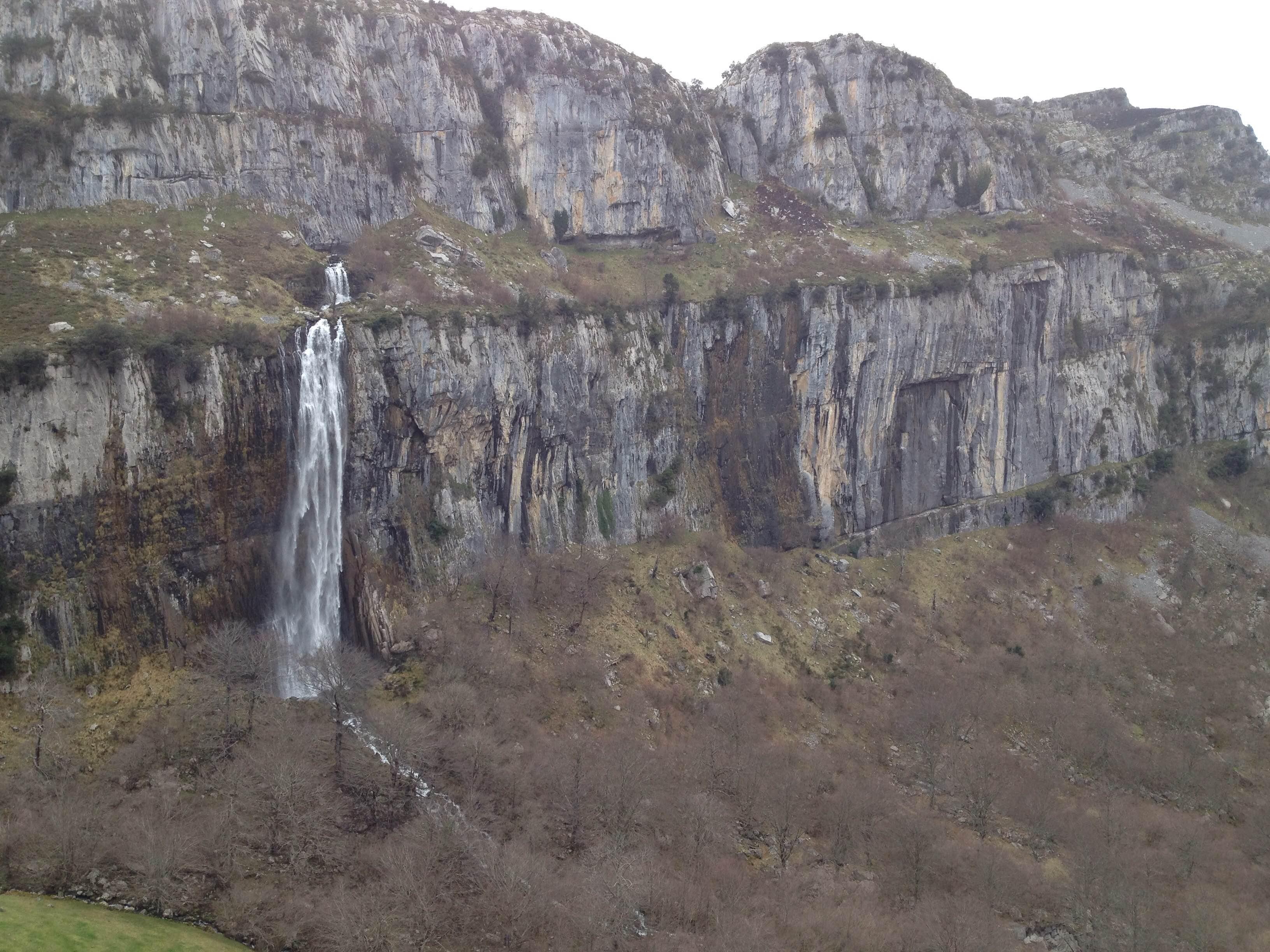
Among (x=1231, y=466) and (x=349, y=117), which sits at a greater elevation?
(x=349, y=117)

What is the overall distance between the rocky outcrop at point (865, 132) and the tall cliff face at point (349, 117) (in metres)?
6.34

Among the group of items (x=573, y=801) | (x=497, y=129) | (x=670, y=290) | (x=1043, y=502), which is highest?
(x=497, y=129)

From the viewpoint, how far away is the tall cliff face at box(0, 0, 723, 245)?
53906mm

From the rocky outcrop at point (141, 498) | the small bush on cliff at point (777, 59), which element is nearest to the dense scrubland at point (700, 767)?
the rocky outcrop at point (141, 498)

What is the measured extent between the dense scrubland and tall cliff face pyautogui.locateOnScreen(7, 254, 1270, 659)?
311 cm

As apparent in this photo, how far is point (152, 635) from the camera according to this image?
4297 centimetres

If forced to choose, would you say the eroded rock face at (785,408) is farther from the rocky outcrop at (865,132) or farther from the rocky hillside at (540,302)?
the rocky outcrop at (865,132)

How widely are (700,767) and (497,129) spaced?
4860 centimetres

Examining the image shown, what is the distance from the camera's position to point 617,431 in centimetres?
6131

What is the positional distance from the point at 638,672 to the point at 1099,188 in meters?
71.8

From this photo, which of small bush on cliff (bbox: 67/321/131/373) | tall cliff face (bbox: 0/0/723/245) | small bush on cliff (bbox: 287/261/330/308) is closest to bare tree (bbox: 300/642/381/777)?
small bush on cliff (bbox: 67/321/131/373)

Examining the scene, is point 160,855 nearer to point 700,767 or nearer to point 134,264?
point 700,767

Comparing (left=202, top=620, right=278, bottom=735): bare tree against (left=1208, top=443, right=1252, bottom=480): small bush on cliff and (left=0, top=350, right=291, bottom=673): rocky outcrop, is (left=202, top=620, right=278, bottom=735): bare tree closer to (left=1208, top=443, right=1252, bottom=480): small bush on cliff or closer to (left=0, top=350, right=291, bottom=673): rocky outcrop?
(left=0, top=350, right=291, bottom=673): rocky outcrop

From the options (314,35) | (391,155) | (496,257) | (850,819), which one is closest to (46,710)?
(850,819)
